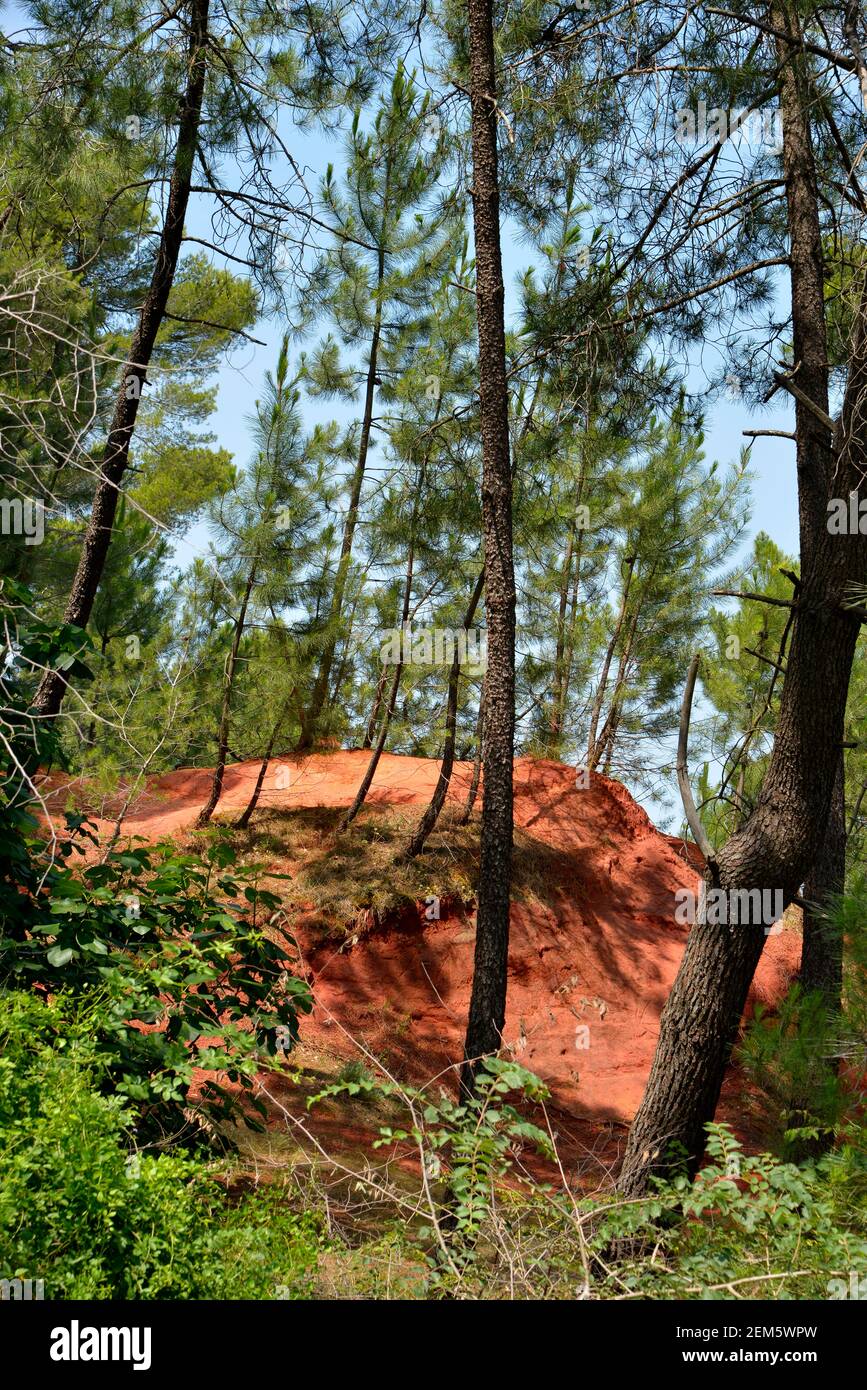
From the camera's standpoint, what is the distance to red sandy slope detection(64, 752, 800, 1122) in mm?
9258

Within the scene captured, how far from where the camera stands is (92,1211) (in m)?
2.93

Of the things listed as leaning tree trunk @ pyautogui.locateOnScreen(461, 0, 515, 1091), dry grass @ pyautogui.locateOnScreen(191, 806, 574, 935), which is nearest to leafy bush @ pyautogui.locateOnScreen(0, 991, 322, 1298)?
leaning tree trunk @ pyautogui.locateOnScreen(461, 0, 515, 1091)

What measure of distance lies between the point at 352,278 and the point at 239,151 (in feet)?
16.1

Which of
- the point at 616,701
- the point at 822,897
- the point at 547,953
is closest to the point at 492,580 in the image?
the point at 822,897

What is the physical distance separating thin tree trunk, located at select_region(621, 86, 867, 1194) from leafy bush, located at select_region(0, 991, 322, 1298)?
230 cm

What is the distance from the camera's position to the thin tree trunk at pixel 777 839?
5082 mm

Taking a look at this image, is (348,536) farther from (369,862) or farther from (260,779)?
(369,862)

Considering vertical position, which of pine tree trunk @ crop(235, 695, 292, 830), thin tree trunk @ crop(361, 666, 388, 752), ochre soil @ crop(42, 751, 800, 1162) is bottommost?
ochre soil @ crop(42, 751, 800, 1162)

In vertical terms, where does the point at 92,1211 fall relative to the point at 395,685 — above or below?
below

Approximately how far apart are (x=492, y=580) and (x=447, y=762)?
4.15m

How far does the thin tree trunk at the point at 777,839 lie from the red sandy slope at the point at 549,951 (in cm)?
333

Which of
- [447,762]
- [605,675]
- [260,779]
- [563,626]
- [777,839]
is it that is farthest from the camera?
[605,675]

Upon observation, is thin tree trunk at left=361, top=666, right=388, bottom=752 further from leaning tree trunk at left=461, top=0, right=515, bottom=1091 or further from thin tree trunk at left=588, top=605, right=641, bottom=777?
leaning tree trunk at left=461, top=0, right=515, bottom=1091

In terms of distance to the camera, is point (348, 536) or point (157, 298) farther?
point (348, 536)
